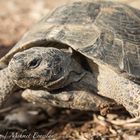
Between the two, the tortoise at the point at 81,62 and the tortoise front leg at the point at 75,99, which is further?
the tortoise front leg at the point at 75,99

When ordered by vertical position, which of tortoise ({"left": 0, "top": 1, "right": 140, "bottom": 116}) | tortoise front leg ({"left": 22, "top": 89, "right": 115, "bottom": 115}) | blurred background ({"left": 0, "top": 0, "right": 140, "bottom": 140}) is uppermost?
tortoise ({"left": 0, "top": 1, "right": 140, "bottom": 116})

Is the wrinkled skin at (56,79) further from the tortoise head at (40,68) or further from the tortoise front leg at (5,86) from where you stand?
the tortoise front leg at (5,86)

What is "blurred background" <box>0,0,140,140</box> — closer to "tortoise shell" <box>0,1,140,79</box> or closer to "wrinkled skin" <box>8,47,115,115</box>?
"wrinkled skin" <box>8,47,115,115</box>

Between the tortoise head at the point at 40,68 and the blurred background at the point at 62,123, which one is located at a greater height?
the tortoise head at the point at 40,68

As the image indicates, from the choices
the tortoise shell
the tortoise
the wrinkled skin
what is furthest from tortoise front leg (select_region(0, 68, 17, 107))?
the tortoise shell

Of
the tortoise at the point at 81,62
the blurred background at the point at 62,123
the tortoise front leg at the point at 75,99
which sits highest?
the tortoise at the point at 81,62

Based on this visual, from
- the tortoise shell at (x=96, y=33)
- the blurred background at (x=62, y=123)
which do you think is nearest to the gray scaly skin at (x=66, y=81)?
the tortoise shell at (x=96, y=33)

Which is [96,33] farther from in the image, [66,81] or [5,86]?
[5,86]
